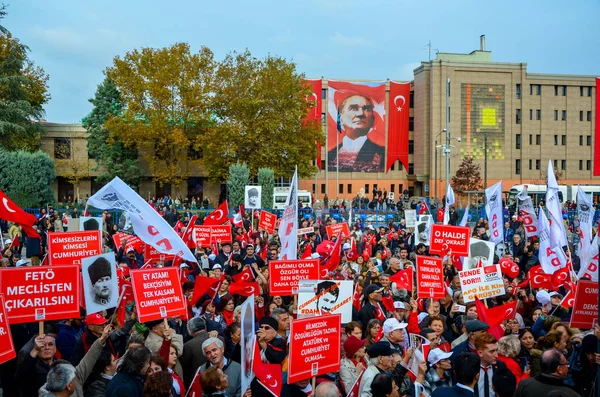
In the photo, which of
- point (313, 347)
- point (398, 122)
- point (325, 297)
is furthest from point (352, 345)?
point (398, 122)

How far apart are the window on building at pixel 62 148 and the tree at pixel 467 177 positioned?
1510 inches

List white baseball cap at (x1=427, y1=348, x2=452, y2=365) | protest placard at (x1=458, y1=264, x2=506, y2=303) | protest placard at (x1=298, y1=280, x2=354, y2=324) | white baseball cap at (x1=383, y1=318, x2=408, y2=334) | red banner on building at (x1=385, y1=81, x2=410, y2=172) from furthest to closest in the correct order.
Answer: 1. red banner on building at (x1=385, y1=81, x2=410, y2=172)
2. protest placard at (x1=458, y1=264, x2=506, y2=303)
3. protest placard at (x1=298, y1=280, x2=354, y2=324)
4. white baseball cap at (x1=383, y1=318, x2=408, y2=334)
5. white baseball cap at (x1=427, y1=348, x2=452, y2=365)

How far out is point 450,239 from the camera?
1320cm

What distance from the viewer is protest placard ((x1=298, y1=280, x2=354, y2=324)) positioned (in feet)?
27.5

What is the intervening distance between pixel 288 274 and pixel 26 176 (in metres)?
29.9

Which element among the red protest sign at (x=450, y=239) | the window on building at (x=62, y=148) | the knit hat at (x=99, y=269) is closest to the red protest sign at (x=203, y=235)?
the red protest sign at (x=450, y=239)

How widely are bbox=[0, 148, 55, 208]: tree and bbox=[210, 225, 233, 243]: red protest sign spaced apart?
22.5 metres

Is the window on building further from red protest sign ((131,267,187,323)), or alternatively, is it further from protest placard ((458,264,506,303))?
protest placard ((458,264,506,303))

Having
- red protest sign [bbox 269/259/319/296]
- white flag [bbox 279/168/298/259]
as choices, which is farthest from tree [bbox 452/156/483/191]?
red protest sign [bbox 269/259/319/296]

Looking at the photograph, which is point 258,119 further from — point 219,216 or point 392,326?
point 392,326

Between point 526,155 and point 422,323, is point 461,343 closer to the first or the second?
point 422,323

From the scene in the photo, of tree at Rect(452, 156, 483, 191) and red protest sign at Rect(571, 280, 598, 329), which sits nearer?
red protest sign at Rect(571, 280, 598, 329)

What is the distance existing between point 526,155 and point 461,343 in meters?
68.9

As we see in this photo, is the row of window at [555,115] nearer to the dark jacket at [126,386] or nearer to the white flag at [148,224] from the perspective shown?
the white flag at [148,224]
